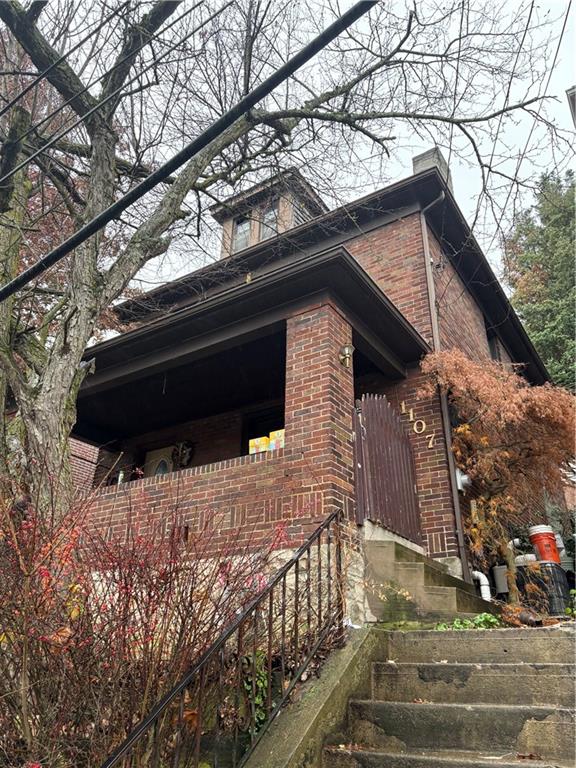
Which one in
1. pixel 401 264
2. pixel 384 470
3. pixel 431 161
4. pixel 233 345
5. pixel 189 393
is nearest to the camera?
pixel 384 470

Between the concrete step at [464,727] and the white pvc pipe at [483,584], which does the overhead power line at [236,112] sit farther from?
the white pvc pipe at [483,584]

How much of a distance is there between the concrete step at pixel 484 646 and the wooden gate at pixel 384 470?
1.28 metres

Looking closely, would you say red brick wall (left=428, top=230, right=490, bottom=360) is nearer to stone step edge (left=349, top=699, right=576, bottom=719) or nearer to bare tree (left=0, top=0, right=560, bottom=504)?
bare tree (left=0, top=0, right=560, bottom=504)

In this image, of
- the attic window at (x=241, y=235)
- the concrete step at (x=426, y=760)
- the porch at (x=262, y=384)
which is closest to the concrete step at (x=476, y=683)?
the concrete step at (x=426, y=760)

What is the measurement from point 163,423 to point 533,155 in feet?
22.5

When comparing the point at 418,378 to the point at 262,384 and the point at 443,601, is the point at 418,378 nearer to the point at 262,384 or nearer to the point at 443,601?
the point at 262,384

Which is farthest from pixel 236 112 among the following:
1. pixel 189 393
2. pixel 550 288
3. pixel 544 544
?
pixel 550 288

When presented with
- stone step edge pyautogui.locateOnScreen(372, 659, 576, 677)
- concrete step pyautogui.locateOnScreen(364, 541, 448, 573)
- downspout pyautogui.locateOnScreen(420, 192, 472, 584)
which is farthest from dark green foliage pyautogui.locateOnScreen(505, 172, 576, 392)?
stone step edge pyautogui.locateOnScreen(372, 659, 576, 677)

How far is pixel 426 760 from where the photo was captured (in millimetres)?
2605

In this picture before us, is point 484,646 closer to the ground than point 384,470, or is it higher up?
closer to the ground

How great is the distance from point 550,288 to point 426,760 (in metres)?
18.8

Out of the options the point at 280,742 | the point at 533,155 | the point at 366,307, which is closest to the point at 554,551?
the point at 366,307

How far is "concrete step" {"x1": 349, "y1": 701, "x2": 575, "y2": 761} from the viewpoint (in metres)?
2.68

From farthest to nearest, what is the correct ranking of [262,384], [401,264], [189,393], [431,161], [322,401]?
[431,161] < [189,393] < [401,264] < [262,384] < [322,401]
